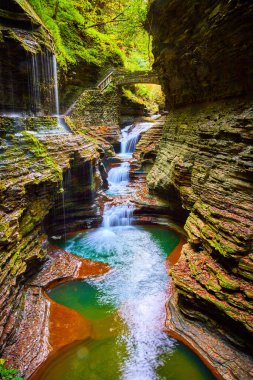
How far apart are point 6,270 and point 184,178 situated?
7.36 m

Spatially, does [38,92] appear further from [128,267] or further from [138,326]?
[138,326]

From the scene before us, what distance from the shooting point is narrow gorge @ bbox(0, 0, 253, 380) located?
6.12 m

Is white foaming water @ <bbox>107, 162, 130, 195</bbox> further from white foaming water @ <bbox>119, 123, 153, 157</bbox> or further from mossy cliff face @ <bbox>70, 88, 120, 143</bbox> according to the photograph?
mossy cliff face @ <bbox>70, 88, 120, 143</bbox>

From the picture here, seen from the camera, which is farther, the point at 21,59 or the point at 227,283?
the point at 21,59

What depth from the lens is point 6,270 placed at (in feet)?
21.6

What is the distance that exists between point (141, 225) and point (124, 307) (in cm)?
615

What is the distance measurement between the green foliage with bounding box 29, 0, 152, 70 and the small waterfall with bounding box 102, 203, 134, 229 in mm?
13069

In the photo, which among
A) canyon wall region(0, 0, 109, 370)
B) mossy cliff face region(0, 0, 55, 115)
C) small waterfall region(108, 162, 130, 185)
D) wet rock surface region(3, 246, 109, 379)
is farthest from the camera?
small waterfall region(108, 162, 130, 185)

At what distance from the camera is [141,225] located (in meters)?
13.8

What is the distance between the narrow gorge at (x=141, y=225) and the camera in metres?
6.12

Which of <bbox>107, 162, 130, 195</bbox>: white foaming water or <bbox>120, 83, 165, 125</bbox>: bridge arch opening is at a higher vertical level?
<bbox>120, 83, 165, 125</bbox>: bridge arch opening

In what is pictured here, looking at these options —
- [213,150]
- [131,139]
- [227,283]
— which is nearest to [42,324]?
[227,283]

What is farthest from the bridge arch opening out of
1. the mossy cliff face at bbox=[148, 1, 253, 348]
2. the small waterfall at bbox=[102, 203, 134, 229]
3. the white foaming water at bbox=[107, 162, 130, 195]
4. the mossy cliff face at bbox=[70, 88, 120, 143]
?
the small waterfall at bbox=[102, 203, 134, 229]

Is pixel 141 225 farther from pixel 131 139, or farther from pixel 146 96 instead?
pixel 146 96
